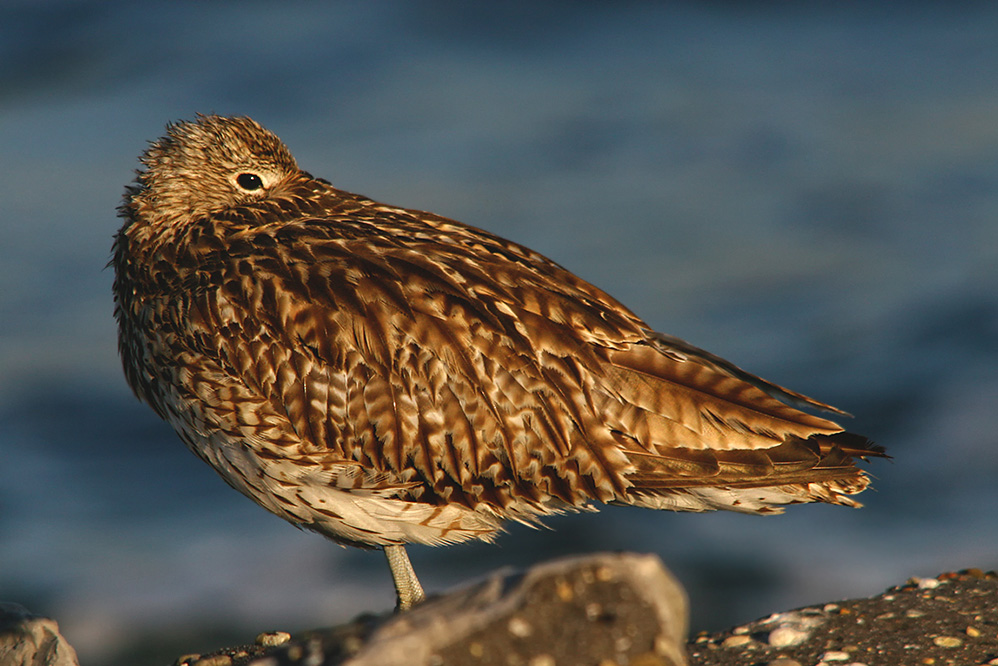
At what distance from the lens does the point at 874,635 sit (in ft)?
19.3

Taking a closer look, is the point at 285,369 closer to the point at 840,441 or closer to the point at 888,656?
the point at 840,441

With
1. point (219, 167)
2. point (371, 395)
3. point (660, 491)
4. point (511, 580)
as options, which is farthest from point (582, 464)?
point (219, 167)

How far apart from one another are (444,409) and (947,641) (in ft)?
10.1

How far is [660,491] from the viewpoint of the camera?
233 inches

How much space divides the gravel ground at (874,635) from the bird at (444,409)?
72 cm

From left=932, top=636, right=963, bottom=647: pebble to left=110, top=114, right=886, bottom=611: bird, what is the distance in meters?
0.88

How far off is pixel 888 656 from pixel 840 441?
1.18m

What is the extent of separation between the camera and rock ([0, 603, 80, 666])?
5.21m

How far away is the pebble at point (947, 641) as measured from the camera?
18.8 feet

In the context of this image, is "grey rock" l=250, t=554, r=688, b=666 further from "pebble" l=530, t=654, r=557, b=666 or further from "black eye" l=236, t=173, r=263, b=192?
"black eye" l=236, t=173, r=263, b=192

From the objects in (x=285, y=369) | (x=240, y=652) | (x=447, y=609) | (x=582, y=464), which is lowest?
(x=240, y=652)

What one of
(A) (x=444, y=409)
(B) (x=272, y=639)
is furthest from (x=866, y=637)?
(B) (x=272, y=639)

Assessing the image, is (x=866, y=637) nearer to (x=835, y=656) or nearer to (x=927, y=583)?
(x=835, y=656)

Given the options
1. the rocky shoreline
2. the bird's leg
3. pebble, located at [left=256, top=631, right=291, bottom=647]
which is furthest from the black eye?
the rocky shoreline
